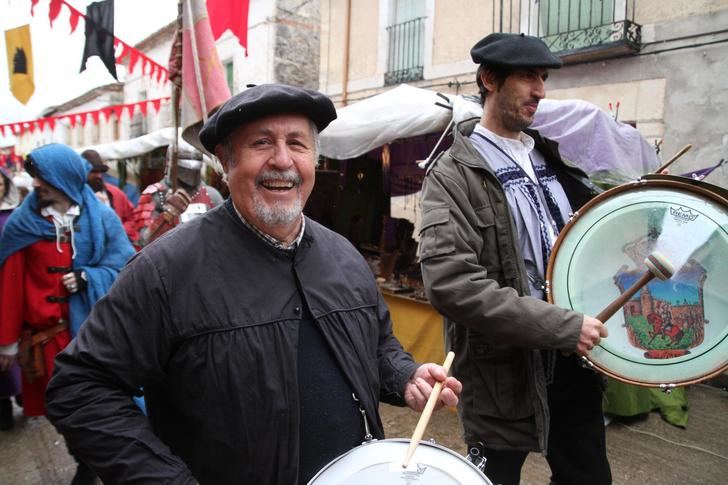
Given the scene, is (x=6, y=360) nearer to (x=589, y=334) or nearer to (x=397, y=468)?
(x=397, y=468)

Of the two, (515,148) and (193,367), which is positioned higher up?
(515,148)

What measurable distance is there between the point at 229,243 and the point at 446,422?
3.65m

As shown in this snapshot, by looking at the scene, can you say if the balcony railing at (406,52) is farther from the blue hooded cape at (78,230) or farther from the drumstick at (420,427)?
the drumstick at (420,427)

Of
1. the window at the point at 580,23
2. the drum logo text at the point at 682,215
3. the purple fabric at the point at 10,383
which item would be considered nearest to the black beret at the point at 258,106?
the drum logo text at the point at 682,215

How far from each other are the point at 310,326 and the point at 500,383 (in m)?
0.92

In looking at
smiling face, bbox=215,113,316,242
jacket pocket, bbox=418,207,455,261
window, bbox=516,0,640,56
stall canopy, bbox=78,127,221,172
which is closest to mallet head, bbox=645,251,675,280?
jacket pocket, bbox=418,207,455,261

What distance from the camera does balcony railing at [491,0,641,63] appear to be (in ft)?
24.4

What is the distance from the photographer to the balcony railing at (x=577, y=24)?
7.43 metres

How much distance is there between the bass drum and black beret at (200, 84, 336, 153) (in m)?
0.89

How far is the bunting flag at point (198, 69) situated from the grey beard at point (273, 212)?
1.99m

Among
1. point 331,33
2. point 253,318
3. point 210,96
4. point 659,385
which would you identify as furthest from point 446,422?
point 331,33

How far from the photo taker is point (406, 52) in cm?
1110

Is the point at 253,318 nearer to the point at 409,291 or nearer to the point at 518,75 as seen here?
the point at 518,75

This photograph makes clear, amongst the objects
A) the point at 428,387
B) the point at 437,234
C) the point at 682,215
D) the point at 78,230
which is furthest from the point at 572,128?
the point at 78,230
